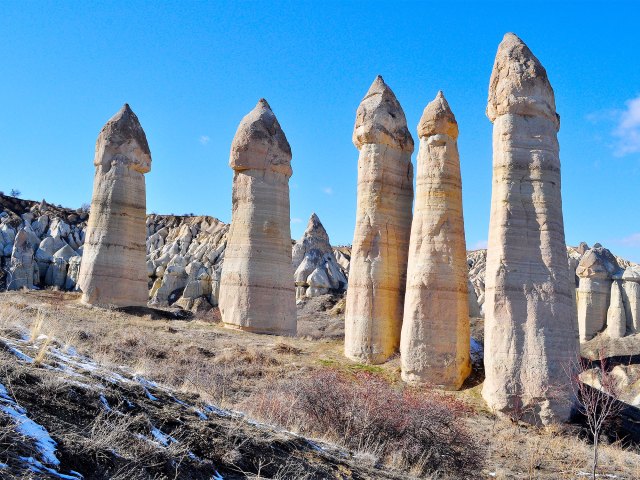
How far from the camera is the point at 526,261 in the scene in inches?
546

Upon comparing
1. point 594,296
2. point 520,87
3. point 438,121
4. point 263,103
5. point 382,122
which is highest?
point 263,103

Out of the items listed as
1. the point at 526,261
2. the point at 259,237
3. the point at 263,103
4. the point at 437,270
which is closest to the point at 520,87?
the point at 526,261

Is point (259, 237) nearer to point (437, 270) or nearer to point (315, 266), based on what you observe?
point (437, 270)

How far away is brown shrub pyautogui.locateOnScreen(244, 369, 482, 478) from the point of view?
922 centimetres

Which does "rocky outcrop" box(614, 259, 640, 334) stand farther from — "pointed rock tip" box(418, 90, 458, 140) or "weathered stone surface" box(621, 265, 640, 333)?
"pointed rock tip" box(418, 90, 458, 140)

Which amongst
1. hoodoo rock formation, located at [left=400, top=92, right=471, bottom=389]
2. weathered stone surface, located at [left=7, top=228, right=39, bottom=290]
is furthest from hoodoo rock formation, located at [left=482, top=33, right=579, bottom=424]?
weathered stone surface, located at [left=7, top=228, right=39, bottom=290]

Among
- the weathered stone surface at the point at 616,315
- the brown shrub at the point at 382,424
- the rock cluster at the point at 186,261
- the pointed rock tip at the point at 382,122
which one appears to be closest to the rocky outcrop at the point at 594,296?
the weathered stone surface at the point at 616,315

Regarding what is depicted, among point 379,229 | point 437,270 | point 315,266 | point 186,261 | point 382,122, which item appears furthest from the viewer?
point 186,261

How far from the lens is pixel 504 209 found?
46.6 feet

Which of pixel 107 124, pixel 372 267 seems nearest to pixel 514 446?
pixel 372 267

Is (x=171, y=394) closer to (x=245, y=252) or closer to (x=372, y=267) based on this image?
(x=372, y=267)

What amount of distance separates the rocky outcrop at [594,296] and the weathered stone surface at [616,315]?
507mm

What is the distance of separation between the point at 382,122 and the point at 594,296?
17.1 meters

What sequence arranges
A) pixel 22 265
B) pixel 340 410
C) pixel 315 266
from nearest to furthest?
pixel 340 410 < pixel 22 265 < pixel 315 266
